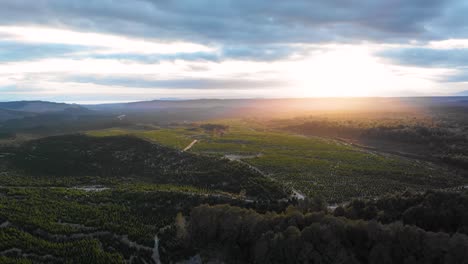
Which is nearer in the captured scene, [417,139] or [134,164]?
[134,164]

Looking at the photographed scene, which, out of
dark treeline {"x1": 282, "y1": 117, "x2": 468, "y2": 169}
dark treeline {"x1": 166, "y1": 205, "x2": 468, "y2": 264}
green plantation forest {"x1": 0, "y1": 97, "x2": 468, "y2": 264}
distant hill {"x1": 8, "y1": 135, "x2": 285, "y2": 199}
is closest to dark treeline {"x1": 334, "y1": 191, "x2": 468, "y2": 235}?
green plantation forest {"x1": 0, "y1": 97, "x2": 468, "y2": 264}

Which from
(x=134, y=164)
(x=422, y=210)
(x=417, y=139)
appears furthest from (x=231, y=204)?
(x=417, y=139)

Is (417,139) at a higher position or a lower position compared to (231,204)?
higher

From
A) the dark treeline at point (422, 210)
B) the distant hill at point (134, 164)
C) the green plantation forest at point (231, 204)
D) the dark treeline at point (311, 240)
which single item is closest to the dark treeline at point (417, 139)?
the green plantation forest at point (231, 204)

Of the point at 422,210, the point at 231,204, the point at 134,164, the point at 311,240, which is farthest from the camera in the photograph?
the point at 134,164

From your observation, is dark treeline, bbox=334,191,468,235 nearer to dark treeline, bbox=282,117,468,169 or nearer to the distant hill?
the distant hill

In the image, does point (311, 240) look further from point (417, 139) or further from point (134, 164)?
point (417, 139)

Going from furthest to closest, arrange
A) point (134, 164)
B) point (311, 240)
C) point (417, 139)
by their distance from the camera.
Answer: point (417, 139)
point (134, 164)
point (311, 240)

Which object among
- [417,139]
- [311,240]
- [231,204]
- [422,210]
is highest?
[417,139]
